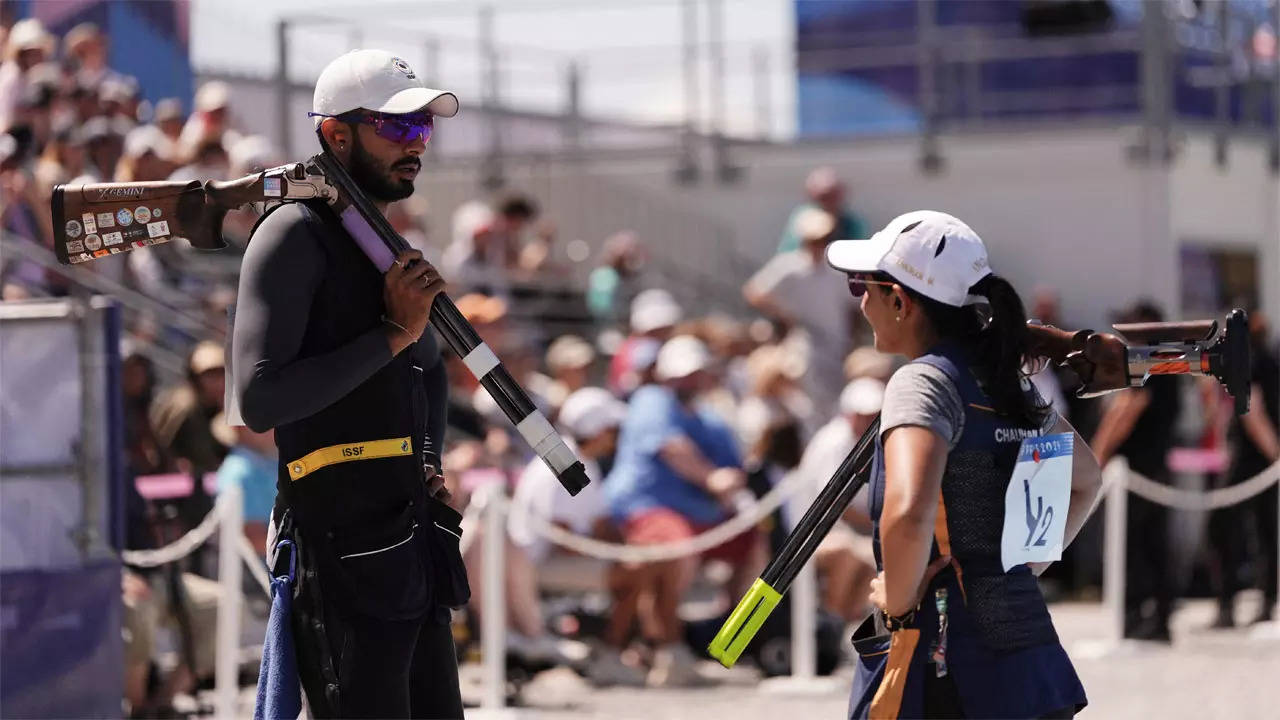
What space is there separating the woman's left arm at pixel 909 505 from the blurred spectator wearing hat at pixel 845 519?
6.43 meters

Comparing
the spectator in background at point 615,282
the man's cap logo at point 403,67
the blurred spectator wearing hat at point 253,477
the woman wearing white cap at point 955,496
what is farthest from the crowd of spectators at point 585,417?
the woman wearing white cap at point 955,496

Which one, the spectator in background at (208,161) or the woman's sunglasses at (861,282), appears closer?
the woman's sunglasses at (861,282)

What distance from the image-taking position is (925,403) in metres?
4.11

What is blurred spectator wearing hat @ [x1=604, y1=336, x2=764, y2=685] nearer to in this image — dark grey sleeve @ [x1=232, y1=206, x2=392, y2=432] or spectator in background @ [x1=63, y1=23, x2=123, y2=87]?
spectator in background @ [x1=63, y1=23, x2=123, y2=87]

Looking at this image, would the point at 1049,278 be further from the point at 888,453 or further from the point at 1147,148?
the point at 888,453

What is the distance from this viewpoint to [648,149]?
16.8 metres

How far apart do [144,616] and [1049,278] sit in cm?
924

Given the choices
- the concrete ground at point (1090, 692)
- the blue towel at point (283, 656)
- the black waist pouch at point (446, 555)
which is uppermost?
the black waist pouch at point (446, 555)

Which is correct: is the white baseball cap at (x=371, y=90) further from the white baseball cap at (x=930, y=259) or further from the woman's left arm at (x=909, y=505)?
the woman's left arm at (x=909, y=505)

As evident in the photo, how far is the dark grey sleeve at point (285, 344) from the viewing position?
→ 427cm

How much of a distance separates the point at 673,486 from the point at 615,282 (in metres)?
3.93

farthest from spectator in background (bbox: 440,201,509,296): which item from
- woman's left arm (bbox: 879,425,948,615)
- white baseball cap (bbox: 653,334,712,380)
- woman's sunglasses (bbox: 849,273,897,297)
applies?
woman's left arm (bbox: 879,425,948,615)

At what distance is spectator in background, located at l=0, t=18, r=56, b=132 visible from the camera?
466 inches

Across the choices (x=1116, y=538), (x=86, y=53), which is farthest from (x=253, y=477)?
(x=1116, y=538)
